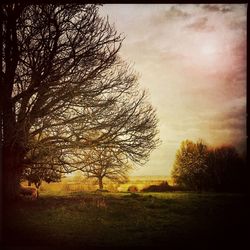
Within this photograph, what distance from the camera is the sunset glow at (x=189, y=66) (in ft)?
14.8

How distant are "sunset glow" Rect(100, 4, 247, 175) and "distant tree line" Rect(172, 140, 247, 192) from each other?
0.07 m

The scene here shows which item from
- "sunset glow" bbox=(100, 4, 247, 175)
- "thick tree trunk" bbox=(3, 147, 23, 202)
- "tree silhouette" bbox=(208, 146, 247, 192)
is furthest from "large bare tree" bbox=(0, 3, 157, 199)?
"tree silhouette" bbox=(208, 146, 247, 192)

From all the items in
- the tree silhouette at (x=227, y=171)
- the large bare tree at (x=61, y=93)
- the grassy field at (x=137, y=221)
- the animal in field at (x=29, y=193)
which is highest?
the large bare tree at (x=61, y=93)

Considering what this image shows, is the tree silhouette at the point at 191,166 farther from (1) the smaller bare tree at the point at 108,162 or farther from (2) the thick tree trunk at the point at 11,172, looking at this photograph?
(2) the thick tree trunk at the point at 11,172

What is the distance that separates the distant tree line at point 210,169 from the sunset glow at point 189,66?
0.07 metres

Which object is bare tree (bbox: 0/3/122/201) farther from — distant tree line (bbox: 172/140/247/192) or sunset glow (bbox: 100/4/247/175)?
distant tree line (bbox: 172/140/247/192)

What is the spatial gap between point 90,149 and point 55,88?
0.73 meters

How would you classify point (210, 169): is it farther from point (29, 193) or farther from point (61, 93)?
point (29, 193)

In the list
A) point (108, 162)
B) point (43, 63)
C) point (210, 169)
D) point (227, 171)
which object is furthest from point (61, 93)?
point (227, 171)

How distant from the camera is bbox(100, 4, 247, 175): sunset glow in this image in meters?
4.50

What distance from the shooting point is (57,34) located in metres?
4.55

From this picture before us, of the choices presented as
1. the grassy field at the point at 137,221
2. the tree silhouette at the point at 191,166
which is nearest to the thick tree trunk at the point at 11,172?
the grassy field at the point at 137,221

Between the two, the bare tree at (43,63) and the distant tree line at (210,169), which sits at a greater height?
the bare tree at (43,63)

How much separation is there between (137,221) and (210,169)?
93 cm
